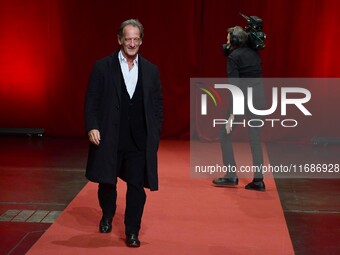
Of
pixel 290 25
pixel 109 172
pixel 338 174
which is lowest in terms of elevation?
pixel 338 174

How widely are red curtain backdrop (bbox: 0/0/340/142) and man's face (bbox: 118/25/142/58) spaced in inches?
172

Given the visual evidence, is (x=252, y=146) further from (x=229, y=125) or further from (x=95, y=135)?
(x=95, y=135)

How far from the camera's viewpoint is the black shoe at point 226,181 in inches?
239

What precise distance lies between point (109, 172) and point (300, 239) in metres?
1.39

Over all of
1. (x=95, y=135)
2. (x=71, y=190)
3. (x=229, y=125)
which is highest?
(x=95, y=135)

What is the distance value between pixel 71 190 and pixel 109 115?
1.93m

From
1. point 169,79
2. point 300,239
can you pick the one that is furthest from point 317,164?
point 300,239

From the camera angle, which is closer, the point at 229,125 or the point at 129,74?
the point at 129,74

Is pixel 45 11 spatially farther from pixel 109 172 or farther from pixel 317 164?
pixel 109 172

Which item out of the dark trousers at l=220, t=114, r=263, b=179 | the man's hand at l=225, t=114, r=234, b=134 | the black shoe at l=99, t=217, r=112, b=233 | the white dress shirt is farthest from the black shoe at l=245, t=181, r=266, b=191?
the white dress shirt

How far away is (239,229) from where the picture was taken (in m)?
4.76

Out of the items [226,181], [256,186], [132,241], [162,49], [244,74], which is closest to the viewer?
[132,241]

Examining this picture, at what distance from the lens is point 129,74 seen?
4219 millimetres

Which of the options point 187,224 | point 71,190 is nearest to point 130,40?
point 187,224
